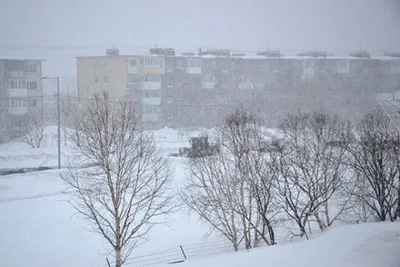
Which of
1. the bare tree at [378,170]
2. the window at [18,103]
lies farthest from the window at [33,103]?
the bare tree at [378,170]

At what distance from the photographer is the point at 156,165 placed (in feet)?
29.9

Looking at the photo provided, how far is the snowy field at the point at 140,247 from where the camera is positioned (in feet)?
17.7

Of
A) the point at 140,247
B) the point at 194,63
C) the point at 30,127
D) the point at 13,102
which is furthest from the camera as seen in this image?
the point at 194,63

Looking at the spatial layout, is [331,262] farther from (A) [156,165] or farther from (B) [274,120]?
(B) [274,120]

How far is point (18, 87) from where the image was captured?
26.3m

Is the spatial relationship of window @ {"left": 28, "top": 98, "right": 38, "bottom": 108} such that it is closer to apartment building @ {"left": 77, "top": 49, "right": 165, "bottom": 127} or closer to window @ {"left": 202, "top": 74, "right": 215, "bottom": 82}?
apartment building @ {"left": 77, "top": 49, "right": 165, "bottom": 127}

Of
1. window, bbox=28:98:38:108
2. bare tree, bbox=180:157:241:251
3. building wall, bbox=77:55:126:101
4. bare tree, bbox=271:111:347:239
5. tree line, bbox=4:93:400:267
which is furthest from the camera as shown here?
building wall, bbox=77:55:126:101

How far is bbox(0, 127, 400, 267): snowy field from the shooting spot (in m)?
5.40

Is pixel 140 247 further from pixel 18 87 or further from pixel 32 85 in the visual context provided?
pixel 32 85

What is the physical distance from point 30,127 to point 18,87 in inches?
170

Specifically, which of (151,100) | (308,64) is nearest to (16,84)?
(151,100)

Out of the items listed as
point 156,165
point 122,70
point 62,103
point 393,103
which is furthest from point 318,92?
point 156,165

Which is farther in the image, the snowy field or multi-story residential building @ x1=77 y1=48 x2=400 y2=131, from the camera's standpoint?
multi-story residential building @ x1=77 y1=48 x2=400 y2=131

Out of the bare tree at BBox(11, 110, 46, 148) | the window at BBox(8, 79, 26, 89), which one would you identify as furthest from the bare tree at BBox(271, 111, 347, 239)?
the window at BBox(8, 79, 26, 89)
